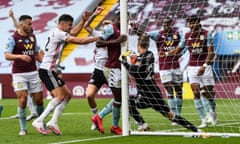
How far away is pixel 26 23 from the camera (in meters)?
12.8

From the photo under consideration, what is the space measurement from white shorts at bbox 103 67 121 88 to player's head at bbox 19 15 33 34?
1641 mm

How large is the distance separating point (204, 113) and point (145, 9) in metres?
15.0

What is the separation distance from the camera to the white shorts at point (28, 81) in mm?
13000

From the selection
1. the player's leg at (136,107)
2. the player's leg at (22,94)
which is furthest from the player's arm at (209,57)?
the player's leg at (22,94)

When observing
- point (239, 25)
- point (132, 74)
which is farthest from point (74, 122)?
point (239, 25)

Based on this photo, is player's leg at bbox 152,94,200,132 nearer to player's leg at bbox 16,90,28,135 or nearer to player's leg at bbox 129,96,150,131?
player's leg at bbox 129,96,150,131

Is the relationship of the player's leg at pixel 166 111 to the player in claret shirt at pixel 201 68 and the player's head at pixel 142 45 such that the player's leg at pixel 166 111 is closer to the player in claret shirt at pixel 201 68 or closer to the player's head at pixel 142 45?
the player's head at pixel 142 45

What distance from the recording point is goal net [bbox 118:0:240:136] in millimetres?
13562

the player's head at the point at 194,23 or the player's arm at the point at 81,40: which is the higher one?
the player's head at the point at 194,23

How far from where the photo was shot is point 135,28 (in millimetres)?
12859

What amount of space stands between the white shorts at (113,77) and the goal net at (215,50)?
0.23 m

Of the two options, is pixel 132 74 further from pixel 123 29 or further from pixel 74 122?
pixel 74 122

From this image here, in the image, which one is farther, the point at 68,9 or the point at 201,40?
the point at 68,9

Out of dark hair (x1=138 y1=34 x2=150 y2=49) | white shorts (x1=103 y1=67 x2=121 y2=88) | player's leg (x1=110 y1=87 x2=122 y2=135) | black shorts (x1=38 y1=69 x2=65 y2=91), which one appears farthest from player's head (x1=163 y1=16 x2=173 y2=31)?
black shorts (x1=38 y1=69 x2=65 y2=91)
